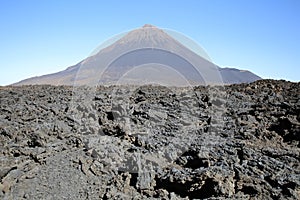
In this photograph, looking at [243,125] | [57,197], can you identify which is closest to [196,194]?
[57,197]

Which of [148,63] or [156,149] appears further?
[148,63]

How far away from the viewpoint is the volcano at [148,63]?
982 inches

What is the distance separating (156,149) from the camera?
22.0 ft

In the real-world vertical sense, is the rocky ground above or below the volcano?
below

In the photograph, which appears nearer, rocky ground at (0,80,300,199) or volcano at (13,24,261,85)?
rocky ground at (0,80,300,199)

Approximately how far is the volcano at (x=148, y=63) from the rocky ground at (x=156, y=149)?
12.9 m

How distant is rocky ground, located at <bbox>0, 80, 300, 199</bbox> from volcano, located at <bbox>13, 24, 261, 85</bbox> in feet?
42.4

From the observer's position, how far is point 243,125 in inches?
302

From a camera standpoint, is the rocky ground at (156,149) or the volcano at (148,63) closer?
the rocky ground at (156,149)

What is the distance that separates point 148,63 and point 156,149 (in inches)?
889

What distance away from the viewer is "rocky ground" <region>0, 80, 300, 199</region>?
5.34 m

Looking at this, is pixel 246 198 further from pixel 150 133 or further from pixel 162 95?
pixel 162 95

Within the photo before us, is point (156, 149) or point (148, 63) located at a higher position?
point (148, 63)

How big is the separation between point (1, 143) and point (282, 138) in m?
5.80
